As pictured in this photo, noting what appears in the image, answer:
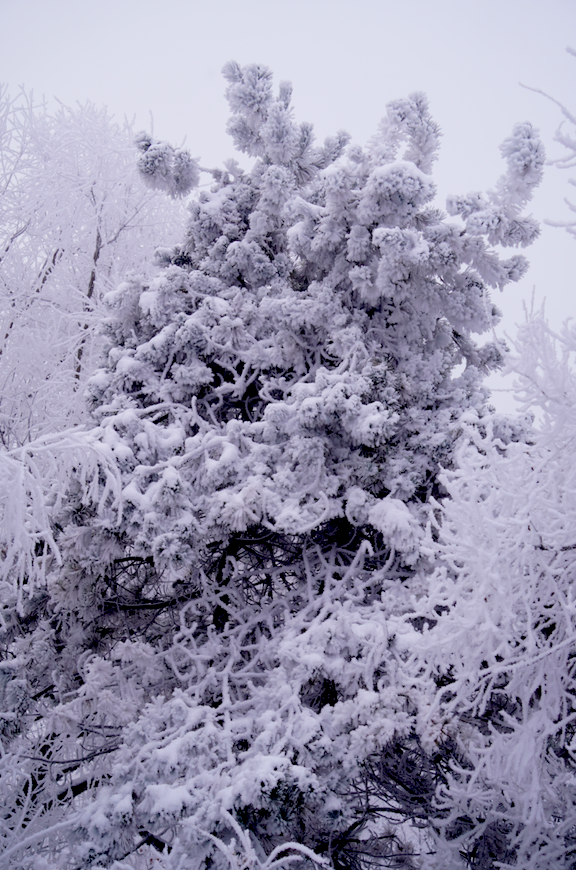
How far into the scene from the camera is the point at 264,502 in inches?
189

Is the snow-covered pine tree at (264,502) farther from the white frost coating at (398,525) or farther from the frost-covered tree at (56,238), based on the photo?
the frost-covered tree at (56,238)

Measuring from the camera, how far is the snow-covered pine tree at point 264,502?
4074mm

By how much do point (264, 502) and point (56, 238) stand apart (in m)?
8.95

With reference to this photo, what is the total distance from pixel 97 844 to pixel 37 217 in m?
10.6

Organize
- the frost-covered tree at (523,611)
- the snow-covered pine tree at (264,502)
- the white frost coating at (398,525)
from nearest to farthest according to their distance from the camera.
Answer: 1. the frost-covered tree at (523,611)
2. the snow-covered pine tree at (264,502)
3. the white frost coating at (398,525)

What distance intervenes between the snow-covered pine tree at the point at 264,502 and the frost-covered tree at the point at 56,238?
14.8 feet

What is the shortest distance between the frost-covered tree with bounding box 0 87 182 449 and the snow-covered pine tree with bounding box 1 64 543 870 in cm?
452

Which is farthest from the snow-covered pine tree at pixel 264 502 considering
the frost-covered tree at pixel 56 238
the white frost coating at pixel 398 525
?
the frost-covered tree at pixel 56 238

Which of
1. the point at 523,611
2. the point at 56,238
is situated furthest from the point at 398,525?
the point at 56,238

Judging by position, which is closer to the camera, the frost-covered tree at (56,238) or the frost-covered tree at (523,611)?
the frost-covered tree at (523,611)

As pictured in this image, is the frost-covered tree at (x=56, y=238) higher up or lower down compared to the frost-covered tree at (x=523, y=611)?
higher up

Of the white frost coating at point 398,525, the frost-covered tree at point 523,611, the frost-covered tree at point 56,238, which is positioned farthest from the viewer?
the frost-covered tree at point 56,238

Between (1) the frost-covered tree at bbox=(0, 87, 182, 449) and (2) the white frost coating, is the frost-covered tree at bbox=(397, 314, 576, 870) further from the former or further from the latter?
(1) the frost-covered tree at bbox=(0, 87, 182, 449)

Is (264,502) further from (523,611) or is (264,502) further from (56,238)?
(56,238)
